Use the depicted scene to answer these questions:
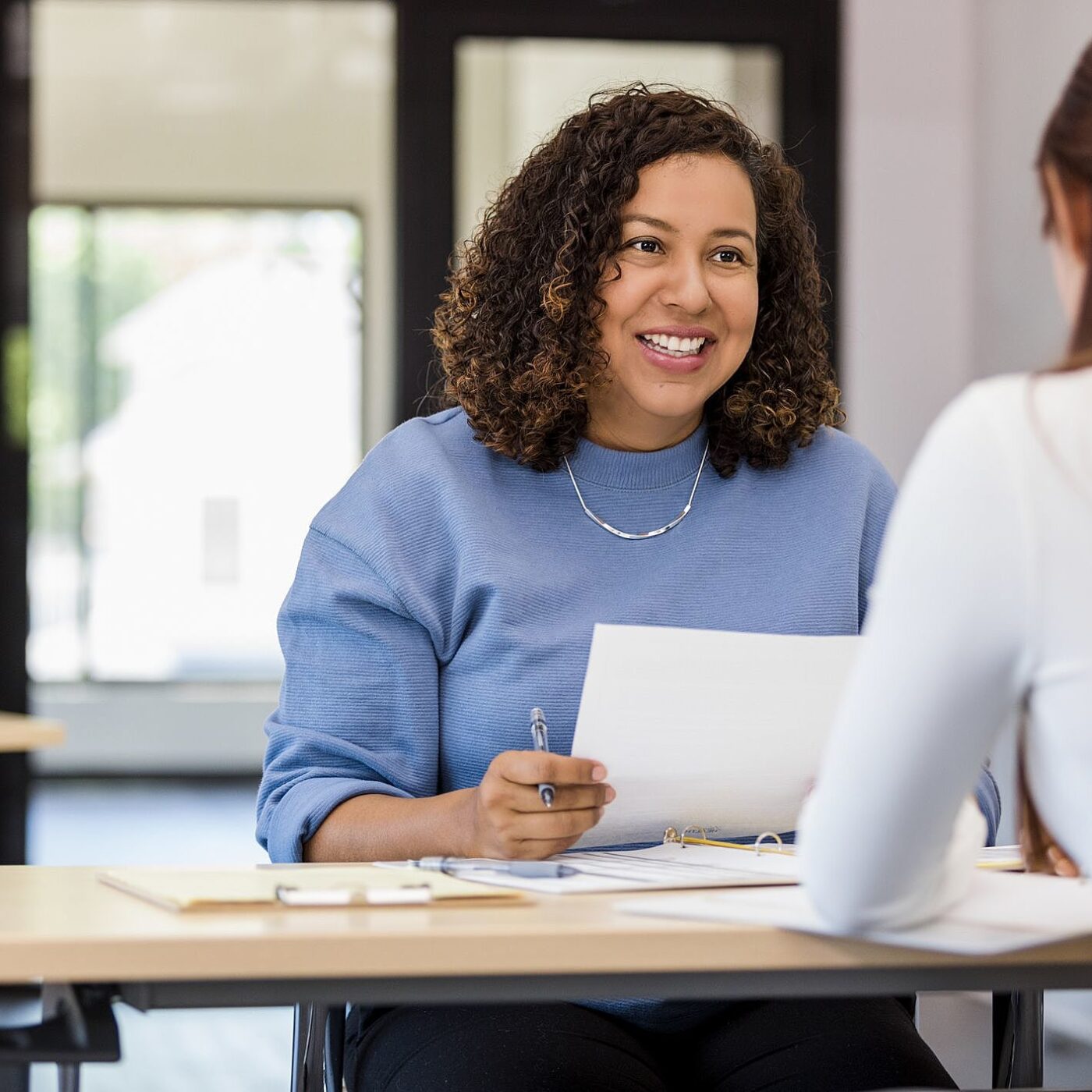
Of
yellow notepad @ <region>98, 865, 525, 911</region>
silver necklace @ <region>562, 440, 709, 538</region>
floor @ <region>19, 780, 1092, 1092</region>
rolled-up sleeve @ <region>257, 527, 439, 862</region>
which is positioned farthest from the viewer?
floor @ <region>19, 780, 1092, 1092</region>

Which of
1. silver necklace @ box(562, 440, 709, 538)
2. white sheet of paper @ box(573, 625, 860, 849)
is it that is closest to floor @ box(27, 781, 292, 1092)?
white sheet of paper @ box(573, 625, 860, 849)

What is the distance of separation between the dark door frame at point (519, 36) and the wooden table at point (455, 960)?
8.80 feet

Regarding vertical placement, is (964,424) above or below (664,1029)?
above

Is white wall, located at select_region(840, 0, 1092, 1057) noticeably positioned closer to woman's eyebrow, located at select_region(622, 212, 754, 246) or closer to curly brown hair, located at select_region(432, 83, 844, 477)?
curly brown hair, located at select_region(432, 83, 844, 477)

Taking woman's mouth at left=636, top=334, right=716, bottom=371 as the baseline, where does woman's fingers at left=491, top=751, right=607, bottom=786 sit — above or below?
below

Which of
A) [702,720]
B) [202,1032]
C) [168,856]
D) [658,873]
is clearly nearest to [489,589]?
[702,720]

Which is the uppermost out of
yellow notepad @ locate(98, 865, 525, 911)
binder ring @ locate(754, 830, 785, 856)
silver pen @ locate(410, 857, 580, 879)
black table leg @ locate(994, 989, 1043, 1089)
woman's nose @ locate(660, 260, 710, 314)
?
woman's nose @ locate(660, 260, 710, 314)

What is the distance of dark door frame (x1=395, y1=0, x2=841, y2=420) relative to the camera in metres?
3.58

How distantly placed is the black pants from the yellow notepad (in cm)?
17

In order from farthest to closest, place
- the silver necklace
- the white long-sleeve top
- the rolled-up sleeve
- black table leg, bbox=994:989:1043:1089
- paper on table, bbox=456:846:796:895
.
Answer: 1. the silver necklace
2. the rolled-up sleeve
3. black table leg, bbox=994:989:1043:1089
4. paper on table, bbox=456:846:796:895
5. the white long-sleeve top

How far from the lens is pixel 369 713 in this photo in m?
1.47

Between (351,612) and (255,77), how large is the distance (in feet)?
21.9

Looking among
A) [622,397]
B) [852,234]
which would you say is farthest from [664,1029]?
[852,234]

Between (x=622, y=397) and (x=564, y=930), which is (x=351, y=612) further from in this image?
(x=564, y=930)
